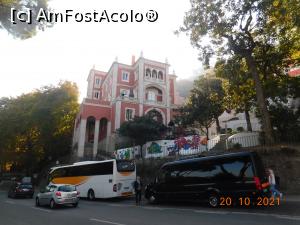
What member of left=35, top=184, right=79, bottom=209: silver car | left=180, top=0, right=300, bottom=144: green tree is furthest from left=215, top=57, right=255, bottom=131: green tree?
left=35, top=184, right=79, bottom=209: silver car

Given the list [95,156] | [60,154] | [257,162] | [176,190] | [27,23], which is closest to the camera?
[257,162]

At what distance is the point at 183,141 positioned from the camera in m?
24.5

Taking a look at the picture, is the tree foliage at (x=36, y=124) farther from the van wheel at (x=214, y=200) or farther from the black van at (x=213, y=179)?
the van wheel at (x=214, y=200)

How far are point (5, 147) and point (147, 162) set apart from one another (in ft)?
93.3

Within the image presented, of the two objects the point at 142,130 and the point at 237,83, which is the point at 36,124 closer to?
the point at 142,130

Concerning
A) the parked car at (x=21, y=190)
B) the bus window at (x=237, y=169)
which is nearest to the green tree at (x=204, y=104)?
the parked car at (x=21, y=190)

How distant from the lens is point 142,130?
2938 cm

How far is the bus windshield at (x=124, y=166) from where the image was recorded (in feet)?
60.5

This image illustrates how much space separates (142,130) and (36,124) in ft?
66.1

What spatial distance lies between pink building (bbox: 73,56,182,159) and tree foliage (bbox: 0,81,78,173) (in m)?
3.47

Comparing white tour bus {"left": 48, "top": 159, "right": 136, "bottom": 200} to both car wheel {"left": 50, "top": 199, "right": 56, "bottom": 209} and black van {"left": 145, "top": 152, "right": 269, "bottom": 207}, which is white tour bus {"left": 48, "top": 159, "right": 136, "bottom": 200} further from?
car wheel {"left": 50, "top": 199, "right": 56, "bottom": 209}

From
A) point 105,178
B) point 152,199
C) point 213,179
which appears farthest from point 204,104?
point 213,179

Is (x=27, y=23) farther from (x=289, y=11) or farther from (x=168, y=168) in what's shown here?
(x=289, y=11)

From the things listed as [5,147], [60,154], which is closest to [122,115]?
[60,154]
